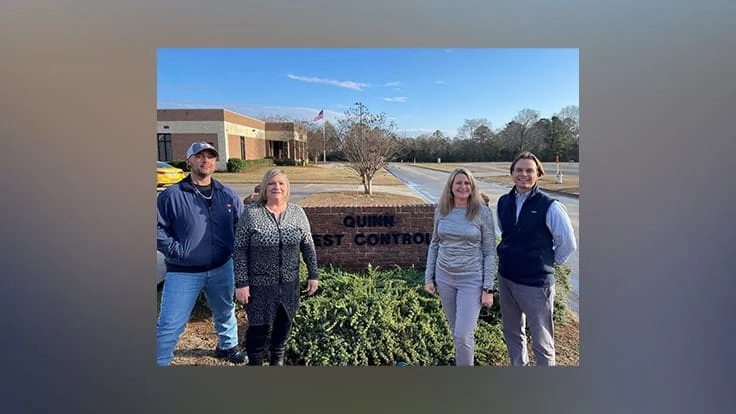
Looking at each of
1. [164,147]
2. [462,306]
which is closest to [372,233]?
[462,306]

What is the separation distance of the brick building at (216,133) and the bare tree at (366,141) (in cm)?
46

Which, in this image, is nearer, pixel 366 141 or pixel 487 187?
pixel 487 187

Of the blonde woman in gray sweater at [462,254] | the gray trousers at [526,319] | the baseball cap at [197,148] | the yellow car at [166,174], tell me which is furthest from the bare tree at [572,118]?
the yellow car at [166,174]

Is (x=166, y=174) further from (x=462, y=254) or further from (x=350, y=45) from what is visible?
(x=462, y=254)

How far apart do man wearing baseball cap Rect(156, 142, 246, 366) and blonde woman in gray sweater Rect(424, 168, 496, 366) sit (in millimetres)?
1237

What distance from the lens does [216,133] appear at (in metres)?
2.60

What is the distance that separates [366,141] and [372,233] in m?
0.58

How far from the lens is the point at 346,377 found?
2771mm

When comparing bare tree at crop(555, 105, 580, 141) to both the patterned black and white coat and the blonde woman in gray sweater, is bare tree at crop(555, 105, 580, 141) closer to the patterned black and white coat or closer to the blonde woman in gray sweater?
the blonde woman in gray sweater

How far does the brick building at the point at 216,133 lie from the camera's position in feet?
8.48

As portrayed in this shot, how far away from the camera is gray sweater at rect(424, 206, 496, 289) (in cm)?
255

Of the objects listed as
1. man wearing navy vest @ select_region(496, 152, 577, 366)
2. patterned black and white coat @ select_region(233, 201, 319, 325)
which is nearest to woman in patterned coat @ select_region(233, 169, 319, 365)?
patterned black and white coat @ select_region(233, 201, 319, 325)
